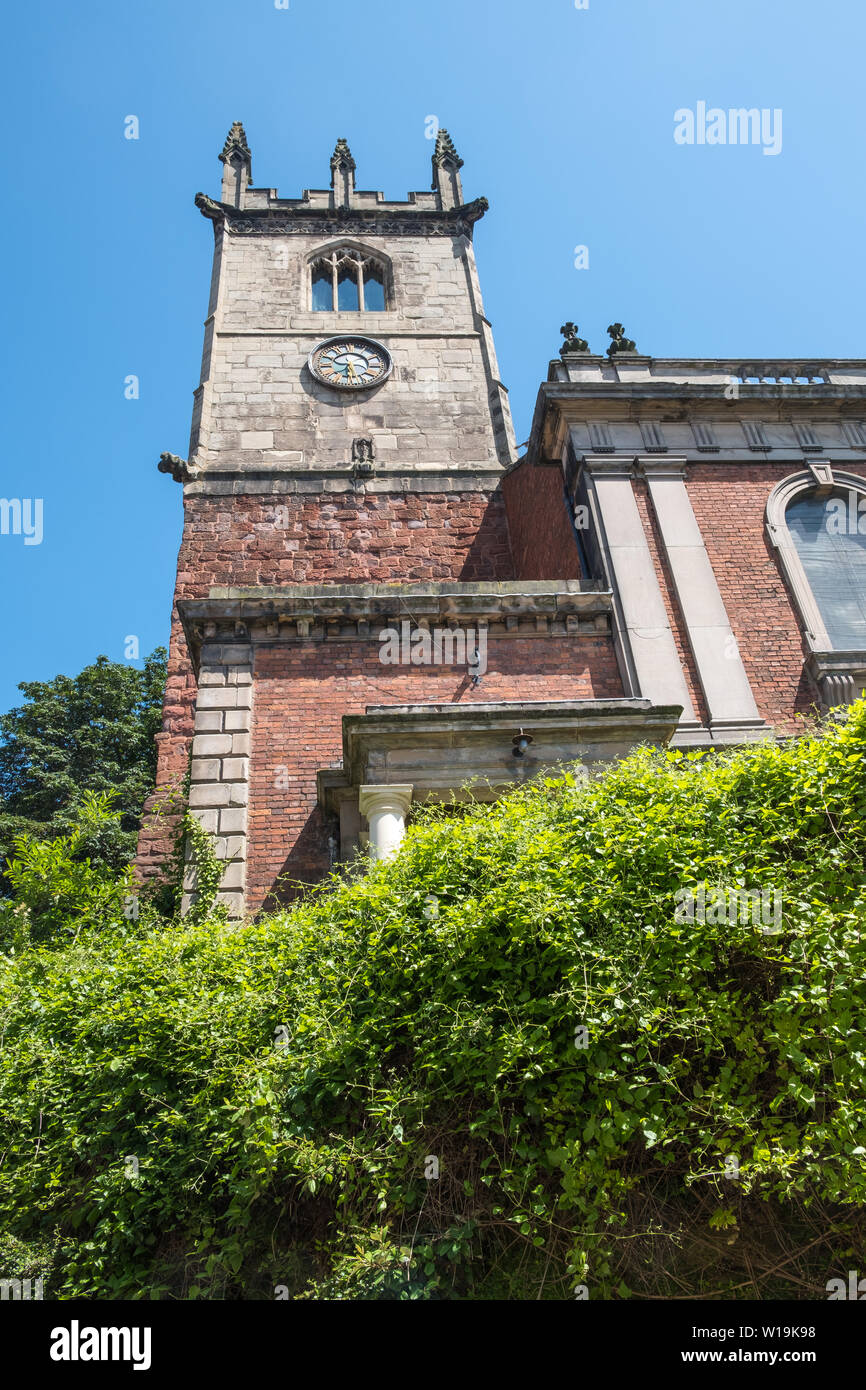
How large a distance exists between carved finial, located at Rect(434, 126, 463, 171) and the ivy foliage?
25.9m

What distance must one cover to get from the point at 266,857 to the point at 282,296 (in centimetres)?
1694

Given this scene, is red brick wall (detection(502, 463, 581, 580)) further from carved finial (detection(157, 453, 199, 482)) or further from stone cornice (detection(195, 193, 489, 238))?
stone cornice (detection(195, 193, 489, 238))

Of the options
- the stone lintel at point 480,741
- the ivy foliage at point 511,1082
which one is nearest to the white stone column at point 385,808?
the stone lintel at point 480,741

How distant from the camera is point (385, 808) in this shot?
9.98m

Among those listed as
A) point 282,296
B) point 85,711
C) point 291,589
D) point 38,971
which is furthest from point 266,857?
point 85,711

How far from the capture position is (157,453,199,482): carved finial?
18547 millimetres

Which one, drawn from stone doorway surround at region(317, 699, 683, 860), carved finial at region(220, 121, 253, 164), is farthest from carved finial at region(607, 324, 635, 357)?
carved finial at region(220, 121, 253, 164)

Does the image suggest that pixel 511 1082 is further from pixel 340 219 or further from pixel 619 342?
pixel 340 219

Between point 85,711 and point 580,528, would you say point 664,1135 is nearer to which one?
point 580,528

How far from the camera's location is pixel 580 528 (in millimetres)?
14406

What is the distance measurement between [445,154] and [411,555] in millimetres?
16233

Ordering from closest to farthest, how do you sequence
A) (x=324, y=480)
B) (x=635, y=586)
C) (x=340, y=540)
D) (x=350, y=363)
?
(x=635, y=586), (x=340, y=540), (x=324, y=480), (x=350, y=363)

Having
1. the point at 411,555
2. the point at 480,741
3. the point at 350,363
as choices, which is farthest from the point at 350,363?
the point at 480,741

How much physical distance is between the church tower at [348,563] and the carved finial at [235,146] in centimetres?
9
